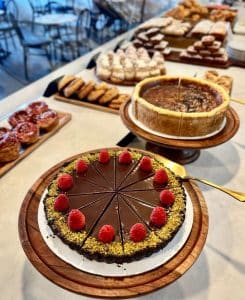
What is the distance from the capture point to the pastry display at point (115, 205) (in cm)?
68

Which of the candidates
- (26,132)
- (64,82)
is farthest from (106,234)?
(64,82)

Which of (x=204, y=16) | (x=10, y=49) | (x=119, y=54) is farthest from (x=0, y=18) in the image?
(x=119, y=54)

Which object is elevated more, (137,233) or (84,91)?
(137,233)

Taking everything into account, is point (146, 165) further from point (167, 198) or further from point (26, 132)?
point (26, 132)

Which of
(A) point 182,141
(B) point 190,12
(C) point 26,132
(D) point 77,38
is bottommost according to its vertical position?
(D) point 77,38

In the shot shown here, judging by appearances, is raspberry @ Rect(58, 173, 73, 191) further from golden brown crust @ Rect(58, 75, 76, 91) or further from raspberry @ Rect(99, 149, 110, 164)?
golden brown crust @ Rect(58, 75, 76, 91)

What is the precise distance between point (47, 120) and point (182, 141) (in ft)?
2.02

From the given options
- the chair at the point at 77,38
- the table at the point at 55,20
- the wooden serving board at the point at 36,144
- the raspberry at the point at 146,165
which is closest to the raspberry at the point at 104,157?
the raspberry at the point at 146,165

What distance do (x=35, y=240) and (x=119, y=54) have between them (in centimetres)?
154

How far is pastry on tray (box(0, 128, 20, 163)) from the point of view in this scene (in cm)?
115

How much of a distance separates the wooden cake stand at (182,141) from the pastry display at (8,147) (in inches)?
16.3

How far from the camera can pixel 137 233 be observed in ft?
2.26

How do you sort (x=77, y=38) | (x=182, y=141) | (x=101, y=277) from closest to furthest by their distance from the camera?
1. (x=101, y=277)
2. (x=182, y=141)
3. (x=77, y=38)

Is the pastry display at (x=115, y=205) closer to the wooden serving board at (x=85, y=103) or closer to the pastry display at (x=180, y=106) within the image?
the pastry display at (x=180, y=106)
